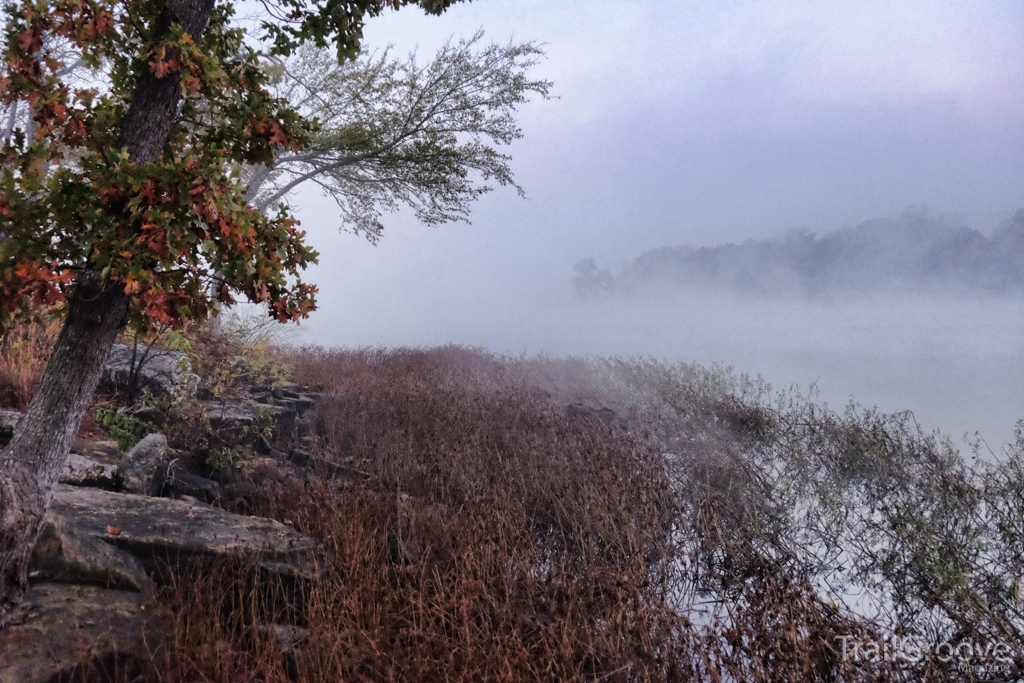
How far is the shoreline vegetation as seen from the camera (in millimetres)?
3064

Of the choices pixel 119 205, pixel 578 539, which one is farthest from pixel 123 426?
pixel 578 539

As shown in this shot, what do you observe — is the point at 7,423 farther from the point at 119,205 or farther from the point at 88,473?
the point at 119,205

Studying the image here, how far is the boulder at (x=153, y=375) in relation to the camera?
6844mm

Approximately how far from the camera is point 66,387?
3.39 m

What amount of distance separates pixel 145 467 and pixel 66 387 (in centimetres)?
178

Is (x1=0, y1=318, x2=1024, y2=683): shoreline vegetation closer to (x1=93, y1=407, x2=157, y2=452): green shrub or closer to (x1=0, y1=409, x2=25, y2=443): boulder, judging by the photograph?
(x1=93, y1=407, x2=157, y2=452): green shrub

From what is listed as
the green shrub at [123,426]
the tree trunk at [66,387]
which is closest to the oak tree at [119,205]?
the tree trunk at [66,387]

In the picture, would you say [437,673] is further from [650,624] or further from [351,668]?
[650,624]

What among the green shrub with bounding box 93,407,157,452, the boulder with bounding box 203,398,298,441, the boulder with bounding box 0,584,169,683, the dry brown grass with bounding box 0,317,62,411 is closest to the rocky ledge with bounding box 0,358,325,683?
the boulder with bounding box 0,584,169,683

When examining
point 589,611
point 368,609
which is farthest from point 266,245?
point 589,611

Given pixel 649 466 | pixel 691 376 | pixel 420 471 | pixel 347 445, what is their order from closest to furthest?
pixel 420 471
pixel 649 466
pixel 347 445
pixel 691 376

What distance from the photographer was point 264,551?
3.71m

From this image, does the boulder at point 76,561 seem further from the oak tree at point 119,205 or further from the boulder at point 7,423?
the boulder at point 7,423

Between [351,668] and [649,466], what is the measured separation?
4.03 meters
